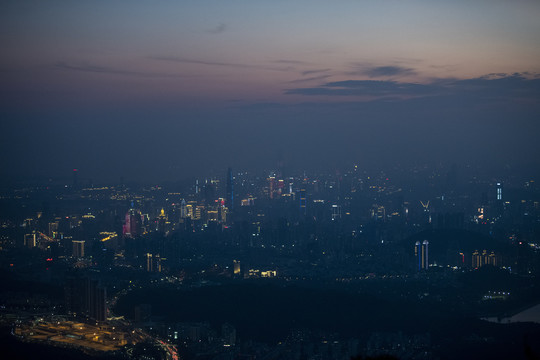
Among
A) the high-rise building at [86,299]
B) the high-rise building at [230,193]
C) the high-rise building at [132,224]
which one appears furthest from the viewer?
the high-rise building at [230,193]

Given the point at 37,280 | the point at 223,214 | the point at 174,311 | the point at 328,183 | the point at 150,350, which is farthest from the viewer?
the point at 328,183

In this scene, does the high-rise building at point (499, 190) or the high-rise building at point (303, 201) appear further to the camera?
the high-rise building at point (303, 201)

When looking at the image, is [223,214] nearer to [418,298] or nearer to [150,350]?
[418,298]

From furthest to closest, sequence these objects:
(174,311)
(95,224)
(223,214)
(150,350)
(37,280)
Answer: (223,214)
(95,224)
(37,280)
(174,311)
(150,350)

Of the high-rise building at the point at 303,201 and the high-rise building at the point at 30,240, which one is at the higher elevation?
the high-rise building at the point at 30,240

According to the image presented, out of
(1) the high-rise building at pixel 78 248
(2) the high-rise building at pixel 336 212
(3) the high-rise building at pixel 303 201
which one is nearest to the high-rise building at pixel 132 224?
(1) the high-rise building at pixel 78 248

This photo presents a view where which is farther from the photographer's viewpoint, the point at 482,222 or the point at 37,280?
the point at 482,222

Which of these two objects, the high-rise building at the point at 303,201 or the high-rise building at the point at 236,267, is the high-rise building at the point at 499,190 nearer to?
the high-rise building at the point at 303,201

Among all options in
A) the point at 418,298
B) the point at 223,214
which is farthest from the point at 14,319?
the point at 223,214

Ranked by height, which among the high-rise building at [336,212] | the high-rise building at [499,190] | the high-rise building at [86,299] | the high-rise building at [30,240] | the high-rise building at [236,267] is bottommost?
the high-rise building at [236,267]

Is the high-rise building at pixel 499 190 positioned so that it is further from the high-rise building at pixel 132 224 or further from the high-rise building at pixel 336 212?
the high-rise building at pixel 132 224

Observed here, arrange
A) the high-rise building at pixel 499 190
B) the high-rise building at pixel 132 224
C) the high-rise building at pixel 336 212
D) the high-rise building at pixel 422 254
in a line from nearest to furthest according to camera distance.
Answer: the high-rise building at pixel 422 254 < the high-rise building at pixel 132 224 < the high-rise building at pixel 499 190 < the high-rise building at pixel 336 212
